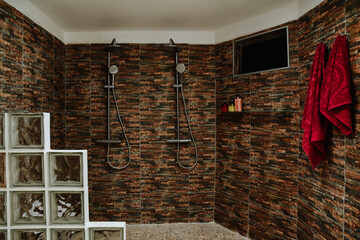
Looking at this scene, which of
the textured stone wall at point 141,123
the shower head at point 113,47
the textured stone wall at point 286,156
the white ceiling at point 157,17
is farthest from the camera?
the textured stone wall at point 141,123

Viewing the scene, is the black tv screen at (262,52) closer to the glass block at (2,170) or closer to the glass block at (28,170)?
the glass block at (28,170)

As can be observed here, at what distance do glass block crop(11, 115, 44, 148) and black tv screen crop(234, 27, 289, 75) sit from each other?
7.24 feet

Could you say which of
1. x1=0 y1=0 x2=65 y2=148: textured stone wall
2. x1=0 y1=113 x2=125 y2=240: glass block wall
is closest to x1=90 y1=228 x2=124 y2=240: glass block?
x1=0 y1=113 x2=125 y2=240: glass block wall

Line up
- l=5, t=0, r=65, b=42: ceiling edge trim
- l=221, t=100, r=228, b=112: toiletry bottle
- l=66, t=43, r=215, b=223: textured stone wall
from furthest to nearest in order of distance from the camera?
l=66, t=43, r=215, b=223: textured stone wall, l=221, t=100, r=228, b=112: toiletry bottle, l=5, t=0, r=65, b=42: ceiling edge trim

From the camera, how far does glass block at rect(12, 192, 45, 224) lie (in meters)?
1.38

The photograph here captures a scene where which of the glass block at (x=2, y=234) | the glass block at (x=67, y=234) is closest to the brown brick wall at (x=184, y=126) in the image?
the glass block at (x=2, y=234)

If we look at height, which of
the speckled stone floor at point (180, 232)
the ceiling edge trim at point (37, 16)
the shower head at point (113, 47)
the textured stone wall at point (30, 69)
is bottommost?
the speckled stone floor at point (180, 232)

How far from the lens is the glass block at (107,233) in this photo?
4.57 ft

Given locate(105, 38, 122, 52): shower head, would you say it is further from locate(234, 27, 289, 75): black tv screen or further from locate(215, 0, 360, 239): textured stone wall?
locate(234, 27, 289, 75): black tv screen

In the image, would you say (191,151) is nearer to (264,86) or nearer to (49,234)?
(264,86)

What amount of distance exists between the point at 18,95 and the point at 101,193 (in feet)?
5.13

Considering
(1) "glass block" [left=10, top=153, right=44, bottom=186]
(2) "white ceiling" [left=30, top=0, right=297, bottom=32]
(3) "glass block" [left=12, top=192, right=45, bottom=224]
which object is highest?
(2) "white ceiling" [left=30, top=0, right=297, bottom=32]

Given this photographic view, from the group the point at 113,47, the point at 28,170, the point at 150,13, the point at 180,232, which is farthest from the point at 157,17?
the point at 180,232

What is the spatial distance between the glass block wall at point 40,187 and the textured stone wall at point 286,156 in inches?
63.4
